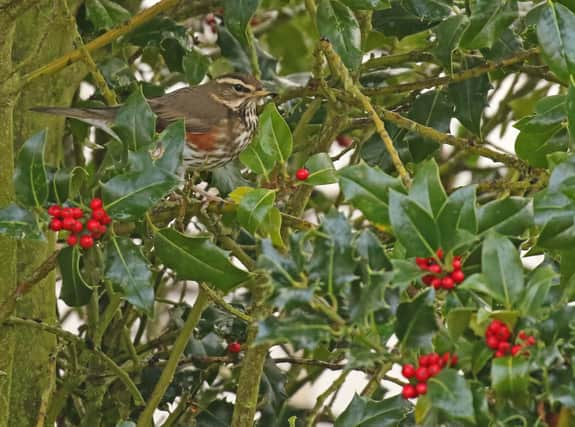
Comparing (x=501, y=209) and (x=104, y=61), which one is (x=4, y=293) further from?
(x=501, y=209)

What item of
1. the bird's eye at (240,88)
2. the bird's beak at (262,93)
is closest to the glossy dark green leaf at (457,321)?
the bird's beak at (262,93)

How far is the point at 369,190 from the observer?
1825mm

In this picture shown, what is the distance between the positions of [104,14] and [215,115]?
78cm

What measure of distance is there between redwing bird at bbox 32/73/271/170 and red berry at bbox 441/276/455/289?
4.76 ft

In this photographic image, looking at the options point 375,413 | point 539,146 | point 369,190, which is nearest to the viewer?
point 369,190

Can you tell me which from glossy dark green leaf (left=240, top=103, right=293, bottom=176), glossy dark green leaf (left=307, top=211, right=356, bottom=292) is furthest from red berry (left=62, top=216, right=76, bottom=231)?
glossy dark green leaf (left=307, top=211, right=356, bottom=292)

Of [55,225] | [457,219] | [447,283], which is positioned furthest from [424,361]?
[55,225]

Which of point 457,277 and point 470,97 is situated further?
point 470,97

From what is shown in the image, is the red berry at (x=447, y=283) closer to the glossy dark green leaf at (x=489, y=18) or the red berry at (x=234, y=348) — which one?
the glossy dark green leaf at (x=489, y=18)

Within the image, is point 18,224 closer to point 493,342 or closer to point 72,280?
point 72,280

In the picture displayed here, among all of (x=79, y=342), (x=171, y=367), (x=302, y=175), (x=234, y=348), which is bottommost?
(x=234, y=348)

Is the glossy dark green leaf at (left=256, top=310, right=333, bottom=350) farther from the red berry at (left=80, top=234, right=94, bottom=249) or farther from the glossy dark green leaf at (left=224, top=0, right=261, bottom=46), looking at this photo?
the glossy dark green leaf at (left=224, top=0, right=261, bottom=46)

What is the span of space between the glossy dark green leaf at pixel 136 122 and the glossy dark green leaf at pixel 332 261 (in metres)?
0.61

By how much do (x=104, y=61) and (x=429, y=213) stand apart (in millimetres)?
1423
